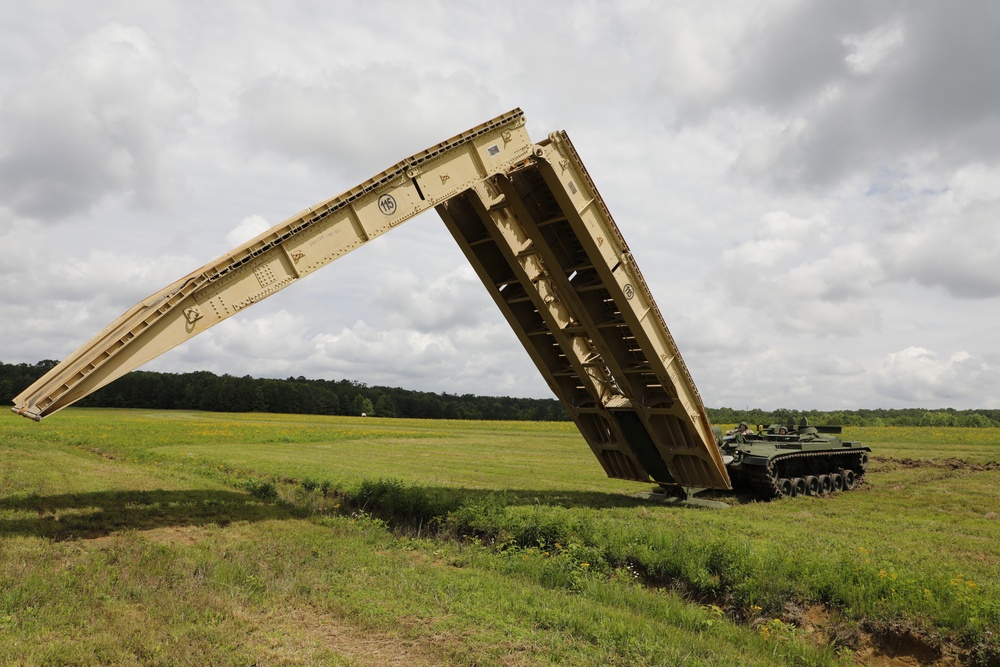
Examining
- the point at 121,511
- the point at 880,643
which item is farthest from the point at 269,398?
the point at 880,643

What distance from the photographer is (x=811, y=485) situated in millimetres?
17656

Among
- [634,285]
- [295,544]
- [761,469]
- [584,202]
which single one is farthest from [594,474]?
[295,544]

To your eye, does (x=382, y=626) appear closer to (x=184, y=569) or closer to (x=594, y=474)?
(x=184, y=569)

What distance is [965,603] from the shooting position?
22.2ft

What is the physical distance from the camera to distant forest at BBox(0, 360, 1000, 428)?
289 feet

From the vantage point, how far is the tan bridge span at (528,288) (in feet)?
28.4

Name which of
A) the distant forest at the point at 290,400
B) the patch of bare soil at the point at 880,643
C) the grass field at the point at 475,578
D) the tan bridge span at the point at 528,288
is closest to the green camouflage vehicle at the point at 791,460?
the grass field at the point at 475,578

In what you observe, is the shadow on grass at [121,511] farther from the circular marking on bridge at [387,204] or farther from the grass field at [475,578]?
the circular marking on bridge at [387,204]

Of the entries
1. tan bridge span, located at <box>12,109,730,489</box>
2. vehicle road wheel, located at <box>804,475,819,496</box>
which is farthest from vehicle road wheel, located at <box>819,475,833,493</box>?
tan bridge span, located at <box>12,109,730,489</box>

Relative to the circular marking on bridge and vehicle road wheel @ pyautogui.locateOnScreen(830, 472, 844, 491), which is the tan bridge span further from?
vehicle road wheel @ pyautogui.locateOnScreen(830, 472, 844, 491)

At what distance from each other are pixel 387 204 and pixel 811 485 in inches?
569

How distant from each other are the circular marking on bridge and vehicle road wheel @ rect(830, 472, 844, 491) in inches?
606

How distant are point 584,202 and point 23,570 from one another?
10.3m

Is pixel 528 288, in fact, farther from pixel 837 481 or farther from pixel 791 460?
pixel 837 481
